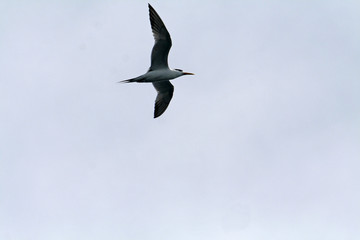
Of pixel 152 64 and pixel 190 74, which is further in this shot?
pixel 190 74

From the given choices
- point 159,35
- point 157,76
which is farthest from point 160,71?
point 159,35

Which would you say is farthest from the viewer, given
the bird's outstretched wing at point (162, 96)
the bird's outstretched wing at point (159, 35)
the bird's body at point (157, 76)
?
the bird's outstretched wing at point (162, 96)

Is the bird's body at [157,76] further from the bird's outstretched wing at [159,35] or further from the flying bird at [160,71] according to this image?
the bird's outstretched wing at [159,35]

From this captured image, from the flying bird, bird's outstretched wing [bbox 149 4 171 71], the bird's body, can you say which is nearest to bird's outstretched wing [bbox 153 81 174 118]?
the flying bird

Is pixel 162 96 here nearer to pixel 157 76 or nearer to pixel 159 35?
pixel 157 76

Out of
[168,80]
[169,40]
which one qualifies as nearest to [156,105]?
[168,80]

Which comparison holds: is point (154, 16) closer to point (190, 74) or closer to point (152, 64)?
point (152, 64)

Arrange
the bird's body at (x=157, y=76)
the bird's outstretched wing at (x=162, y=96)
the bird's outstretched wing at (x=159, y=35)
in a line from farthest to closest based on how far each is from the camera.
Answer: the bird's outstretched wing at (x=162, y=96)
the bird's body at (x=157, y=76)
the bird's outstretched wing at (x=159, y=35)

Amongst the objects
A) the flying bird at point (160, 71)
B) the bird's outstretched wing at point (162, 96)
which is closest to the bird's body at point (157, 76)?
the flying bird at point (160, 71)
